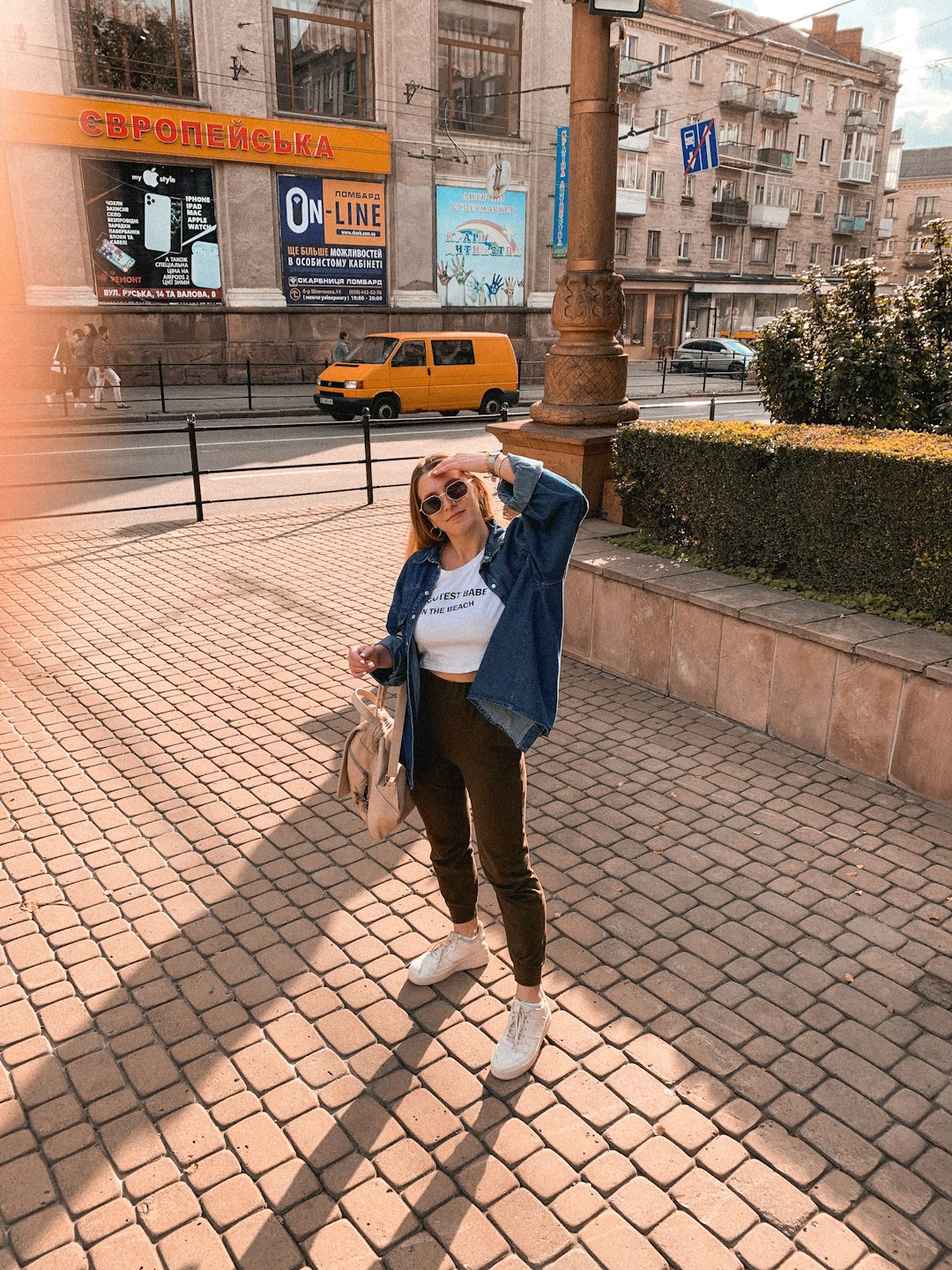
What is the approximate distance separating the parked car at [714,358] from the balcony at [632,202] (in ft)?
36.1

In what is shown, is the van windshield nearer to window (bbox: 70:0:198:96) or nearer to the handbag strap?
window (bbox: 70:0:198:96)

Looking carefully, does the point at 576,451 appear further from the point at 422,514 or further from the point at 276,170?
the point at 276,170

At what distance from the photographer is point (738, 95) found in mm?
49594

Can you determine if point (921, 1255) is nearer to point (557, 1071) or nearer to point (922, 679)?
point (557, 1071)

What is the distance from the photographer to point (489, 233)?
32.5 meters

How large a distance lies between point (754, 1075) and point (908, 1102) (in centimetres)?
46

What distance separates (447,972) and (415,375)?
63.2 ft

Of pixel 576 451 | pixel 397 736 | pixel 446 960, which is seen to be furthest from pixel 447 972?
pixel 576 451

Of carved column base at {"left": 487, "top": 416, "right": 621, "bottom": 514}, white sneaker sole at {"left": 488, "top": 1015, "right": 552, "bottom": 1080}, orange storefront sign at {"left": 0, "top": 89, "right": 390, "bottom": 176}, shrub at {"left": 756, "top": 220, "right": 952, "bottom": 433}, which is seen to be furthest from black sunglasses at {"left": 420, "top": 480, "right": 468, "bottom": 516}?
orange storefront sign at {"left": 0, "top": 89, "right": 390, "bottom": 176}

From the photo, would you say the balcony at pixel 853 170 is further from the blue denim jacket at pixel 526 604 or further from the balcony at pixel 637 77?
the blue denim jacket at pixel 526 604

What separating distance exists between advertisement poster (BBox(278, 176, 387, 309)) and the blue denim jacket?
28.4 metres

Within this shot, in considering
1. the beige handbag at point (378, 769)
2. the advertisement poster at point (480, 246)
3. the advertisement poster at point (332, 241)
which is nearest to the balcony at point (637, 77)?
the advertisement poster at point (480, 246)

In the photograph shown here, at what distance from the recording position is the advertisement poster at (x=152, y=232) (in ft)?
85.3

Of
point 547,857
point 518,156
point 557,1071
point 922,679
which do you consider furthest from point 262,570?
point 518,156
